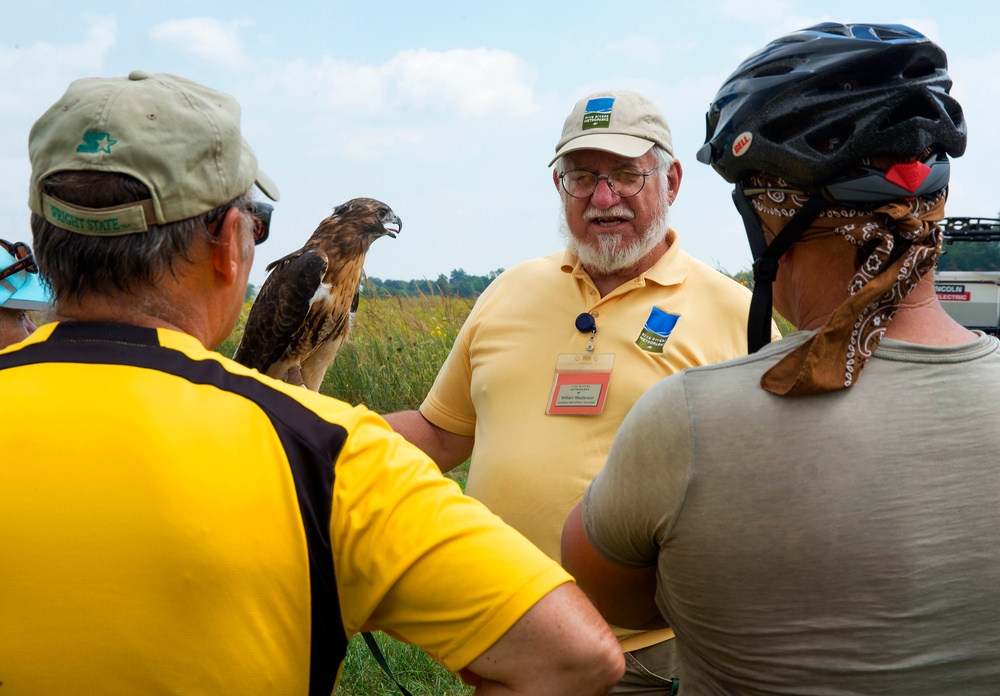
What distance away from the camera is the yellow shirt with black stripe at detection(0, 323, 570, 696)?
1251mm

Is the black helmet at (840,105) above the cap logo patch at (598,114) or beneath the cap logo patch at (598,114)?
beneath

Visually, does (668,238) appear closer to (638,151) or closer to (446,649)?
(638,151)

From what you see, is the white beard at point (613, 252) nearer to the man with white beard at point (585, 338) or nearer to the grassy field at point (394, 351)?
the man with white beard at point (585, 338)

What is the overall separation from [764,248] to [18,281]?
2355 mm

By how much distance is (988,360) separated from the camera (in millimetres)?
1444

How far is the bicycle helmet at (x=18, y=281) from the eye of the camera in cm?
293

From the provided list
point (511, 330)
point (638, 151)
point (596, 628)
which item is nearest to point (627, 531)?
point (596, 628)

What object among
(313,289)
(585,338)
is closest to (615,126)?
(585,338)

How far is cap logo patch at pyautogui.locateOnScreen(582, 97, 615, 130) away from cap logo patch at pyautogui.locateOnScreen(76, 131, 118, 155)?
231cm

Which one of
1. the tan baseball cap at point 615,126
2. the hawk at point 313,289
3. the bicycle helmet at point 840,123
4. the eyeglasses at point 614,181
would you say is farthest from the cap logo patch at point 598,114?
the hawk at point 313,289

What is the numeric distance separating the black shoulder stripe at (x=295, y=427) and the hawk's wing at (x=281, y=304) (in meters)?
4.26

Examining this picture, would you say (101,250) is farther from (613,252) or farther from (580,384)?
(613,252)

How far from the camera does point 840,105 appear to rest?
61.1 inches

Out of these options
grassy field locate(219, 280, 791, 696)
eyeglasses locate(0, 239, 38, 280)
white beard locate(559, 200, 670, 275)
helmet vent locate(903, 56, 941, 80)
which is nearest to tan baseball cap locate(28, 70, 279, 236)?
helmet vent locate(903, 56, 941, 80)
